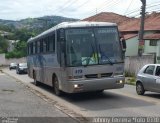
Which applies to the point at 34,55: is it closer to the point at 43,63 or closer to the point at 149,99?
the point at 43,63

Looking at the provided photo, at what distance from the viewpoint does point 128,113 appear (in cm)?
1301

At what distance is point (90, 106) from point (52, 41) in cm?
495

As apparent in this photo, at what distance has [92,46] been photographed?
16875 millimetres

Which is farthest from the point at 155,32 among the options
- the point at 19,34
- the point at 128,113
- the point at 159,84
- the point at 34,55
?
the point at 19,34

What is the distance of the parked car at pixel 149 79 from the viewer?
17.6 metres

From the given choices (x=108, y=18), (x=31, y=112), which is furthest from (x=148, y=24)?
(x=31, y=112)

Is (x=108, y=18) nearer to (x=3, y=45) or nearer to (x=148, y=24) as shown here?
(x=148, y=24)

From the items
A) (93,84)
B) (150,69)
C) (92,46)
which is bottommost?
(93,84)

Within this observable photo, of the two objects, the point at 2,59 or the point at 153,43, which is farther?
the point at 2,59

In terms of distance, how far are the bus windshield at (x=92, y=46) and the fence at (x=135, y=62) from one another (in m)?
16.3

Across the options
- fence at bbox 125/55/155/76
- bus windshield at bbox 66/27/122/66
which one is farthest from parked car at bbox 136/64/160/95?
fence at bbox 125/55/155/76

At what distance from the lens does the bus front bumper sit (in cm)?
1638

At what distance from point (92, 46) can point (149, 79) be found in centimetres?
302

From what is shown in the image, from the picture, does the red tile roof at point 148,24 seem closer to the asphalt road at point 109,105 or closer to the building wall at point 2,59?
the asphalt road at point 109,105
